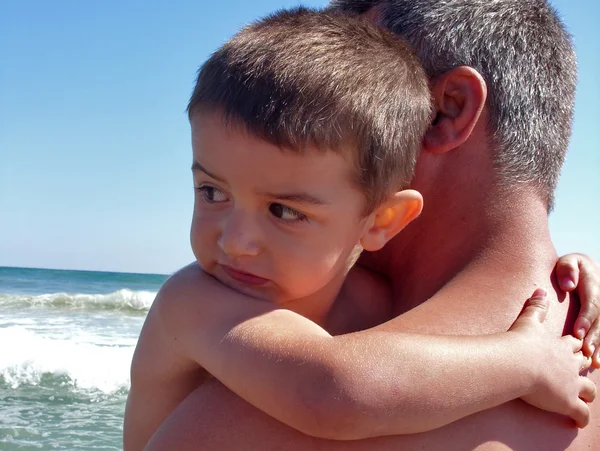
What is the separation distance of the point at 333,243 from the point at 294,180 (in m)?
0.22

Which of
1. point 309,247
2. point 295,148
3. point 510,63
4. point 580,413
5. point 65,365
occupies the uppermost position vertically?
point 510,63

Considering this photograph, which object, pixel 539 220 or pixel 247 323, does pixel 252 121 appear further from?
pixel 539 220

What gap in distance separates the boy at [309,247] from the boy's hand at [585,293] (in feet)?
0.20

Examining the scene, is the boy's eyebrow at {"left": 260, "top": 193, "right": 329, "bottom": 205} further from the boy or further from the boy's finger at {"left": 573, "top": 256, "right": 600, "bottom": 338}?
the boy's finger at {"left": 573, "top": 256, "right": 600, "bottom": 338}

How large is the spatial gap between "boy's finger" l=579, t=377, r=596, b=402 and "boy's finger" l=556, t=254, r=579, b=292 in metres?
0.23

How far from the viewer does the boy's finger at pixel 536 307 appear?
1581 millimetres

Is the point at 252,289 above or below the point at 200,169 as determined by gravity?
below

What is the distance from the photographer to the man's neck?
5.64 feet

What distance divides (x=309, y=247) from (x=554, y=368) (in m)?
0.60

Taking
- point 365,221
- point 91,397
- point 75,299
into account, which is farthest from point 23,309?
point 365,221

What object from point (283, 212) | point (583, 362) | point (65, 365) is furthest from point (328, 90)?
point (65, 365)

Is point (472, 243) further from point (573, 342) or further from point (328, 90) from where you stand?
point (328, 90)

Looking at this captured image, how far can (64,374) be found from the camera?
909cm

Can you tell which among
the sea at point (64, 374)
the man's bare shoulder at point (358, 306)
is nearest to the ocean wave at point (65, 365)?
the sea at point (64, 374)
